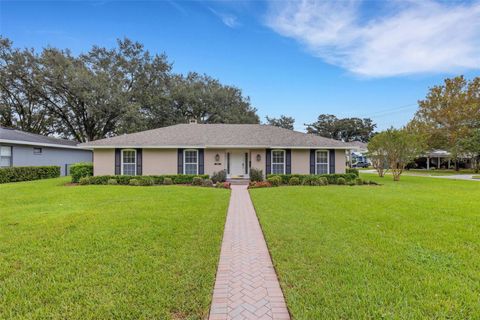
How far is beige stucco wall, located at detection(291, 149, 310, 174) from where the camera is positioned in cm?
1684

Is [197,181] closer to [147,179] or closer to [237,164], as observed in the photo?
[147,179]

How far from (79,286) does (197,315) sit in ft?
5.50

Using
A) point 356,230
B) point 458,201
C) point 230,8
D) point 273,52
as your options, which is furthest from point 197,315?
point 273,52

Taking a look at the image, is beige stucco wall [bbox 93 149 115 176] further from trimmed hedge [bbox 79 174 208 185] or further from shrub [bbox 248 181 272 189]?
shrub [bbox 248 181 272 189]

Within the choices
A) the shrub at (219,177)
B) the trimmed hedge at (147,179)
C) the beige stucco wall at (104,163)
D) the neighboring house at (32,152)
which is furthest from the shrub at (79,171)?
the shrub at (219,177)

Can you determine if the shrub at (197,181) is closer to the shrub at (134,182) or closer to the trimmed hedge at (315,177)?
the shrub at (134,182)

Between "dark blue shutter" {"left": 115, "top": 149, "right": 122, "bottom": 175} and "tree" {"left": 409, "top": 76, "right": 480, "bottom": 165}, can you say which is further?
"tree" {"left": 409, "top": 76, "right": 480, "bottom": 165}

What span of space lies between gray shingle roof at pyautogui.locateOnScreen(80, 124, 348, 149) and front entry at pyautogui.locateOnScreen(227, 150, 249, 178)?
42.8 inches

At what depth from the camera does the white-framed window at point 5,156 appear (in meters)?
15.6

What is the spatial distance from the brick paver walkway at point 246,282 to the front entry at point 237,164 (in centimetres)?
1170

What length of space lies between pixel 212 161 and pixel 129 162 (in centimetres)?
Answer: 535

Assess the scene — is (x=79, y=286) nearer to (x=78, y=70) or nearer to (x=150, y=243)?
(x=150, y=243)

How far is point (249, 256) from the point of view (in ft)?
14.3

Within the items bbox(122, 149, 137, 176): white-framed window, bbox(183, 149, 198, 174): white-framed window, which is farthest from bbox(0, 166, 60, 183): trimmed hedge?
bbox(183, 149, 198, 174): white-framed window
